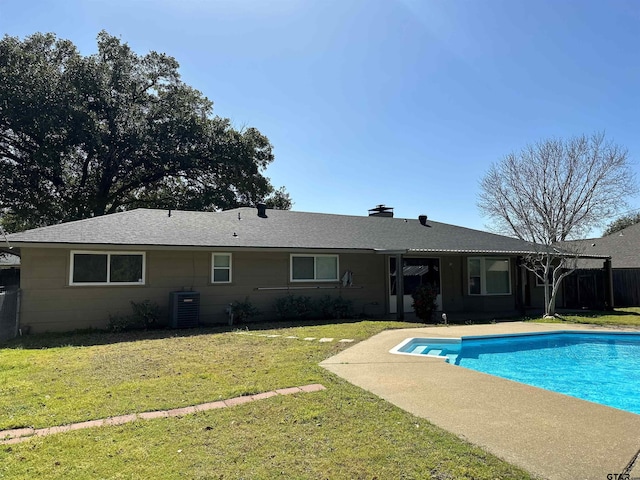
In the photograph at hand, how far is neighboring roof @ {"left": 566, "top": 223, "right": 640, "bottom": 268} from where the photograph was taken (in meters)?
21.4

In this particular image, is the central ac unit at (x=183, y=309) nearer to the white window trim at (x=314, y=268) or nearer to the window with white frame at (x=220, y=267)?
the window with white frame at (x=220, y=267)

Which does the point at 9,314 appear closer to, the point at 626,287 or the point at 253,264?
the point at 253,264

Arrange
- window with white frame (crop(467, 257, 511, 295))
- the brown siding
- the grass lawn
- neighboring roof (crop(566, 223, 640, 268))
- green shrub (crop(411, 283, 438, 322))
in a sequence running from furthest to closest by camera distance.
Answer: neighboring roof (crop(566, 223, 640, 268)) → window with white frame (crop(467, 257, 511, 295)) → green shrub (crop(411, 283, 438, 322)) → the brown siding → the grass lawn

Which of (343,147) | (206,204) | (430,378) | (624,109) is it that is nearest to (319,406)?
(430,378)

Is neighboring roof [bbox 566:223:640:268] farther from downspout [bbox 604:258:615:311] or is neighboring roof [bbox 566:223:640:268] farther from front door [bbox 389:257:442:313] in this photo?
front door [bbox 389:257:442:313]

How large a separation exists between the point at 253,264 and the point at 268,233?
1.45 meters

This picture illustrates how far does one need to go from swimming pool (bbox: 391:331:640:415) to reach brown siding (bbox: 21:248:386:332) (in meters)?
5.39

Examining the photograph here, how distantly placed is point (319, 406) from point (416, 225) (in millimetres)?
15564

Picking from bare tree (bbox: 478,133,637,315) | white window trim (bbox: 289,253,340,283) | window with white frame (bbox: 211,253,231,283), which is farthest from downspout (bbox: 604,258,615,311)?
window with white frame (bbox: 211,253,231,283)

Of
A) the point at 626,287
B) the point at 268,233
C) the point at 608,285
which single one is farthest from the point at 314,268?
the point at 626,287

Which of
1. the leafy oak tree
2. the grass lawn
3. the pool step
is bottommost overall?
the pool step

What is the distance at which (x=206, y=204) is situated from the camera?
1032 inches

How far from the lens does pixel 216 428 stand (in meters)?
4.14

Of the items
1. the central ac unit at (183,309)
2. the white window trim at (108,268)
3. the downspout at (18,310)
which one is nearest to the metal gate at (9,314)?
the downspout at (18,310)
